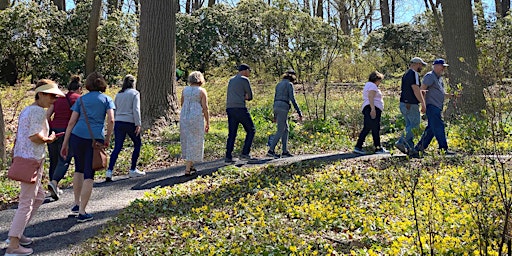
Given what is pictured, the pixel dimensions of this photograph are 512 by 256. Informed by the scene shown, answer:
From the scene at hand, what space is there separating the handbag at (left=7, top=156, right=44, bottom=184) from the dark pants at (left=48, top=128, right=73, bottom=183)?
2.01 m

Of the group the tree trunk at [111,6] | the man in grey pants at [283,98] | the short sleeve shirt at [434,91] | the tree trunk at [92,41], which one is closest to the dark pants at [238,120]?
the man in grey pants at [283,98]

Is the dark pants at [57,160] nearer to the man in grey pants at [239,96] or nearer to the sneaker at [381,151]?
the man in grey pants at [239,96]

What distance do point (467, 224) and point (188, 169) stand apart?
476 centimetres

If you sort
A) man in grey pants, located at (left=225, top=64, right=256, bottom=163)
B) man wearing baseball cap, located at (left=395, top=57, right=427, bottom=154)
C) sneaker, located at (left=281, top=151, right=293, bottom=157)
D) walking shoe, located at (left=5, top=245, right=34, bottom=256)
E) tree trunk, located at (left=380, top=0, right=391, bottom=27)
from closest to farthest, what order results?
walking shoe, located at (left=5, top=245, right=34, bottom=256)
man wearing baseball cap, located at (left=395, top=57, right=427, bottom=154)
man in grey pants, located at (left=225, top=64, right=256, bottom=163)
sneaker, located at (left=281, top=151, right=293, bottom=157)
tree trunk, located at (left=380, top=0, right=391, bottom=27)

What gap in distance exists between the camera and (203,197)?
23.2 ft

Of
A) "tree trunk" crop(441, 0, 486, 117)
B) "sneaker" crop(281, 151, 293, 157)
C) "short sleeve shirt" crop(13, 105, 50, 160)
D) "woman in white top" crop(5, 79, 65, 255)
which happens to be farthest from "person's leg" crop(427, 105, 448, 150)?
"short sleeve shirt" crop(13, 105, 50, 160)

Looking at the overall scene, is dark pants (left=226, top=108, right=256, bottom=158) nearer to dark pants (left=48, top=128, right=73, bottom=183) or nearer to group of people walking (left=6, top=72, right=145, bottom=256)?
group of people walking (left=6, top=72, right=145, bottom=256)

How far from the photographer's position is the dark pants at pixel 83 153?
612cm

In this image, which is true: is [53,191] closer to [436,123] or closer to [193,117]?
[193,117]

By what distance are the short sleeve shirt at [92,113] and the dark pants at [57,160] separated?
122cm

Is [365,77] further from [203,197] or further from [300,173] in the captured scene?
[203,197]

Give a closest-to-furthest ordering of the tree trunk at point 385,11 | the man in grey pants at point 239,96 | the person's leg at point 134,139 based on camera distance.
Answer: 1. the person's leg at point 134,139
2. the man in grey pants at point 239,96
3. the tree trunk at point 385,11

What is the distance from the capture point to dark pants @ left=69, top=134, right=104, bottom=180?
20.1ft

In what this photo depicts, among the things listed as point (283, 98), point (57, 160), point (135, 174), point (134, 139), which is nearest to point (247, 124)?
point (283, 98)
